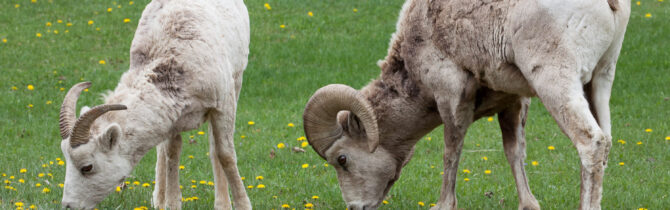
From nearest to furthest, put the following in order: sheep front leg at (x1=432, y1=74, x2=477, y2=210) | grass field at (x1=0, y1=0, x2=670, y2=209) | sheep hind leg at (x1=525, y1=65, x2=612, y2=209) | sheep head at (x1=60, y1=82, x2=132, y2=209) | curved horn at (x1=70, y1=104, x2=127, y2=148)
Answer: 1. sheep hind leg at (x1=525, y1=65, x2=612, y2=209)
2. curved horn at (x1=70, y1=104, x2=127, y2=148)
3. sheep head at (x1=60, y1=82, x2=132, y2=209)
4. sheep front leg at (x1=432, y1=74, x2=477, y2=210)
5. grass field at (x1=0, y1=0, x2=670, y2=209)

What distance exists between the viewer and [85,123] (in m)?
6.34

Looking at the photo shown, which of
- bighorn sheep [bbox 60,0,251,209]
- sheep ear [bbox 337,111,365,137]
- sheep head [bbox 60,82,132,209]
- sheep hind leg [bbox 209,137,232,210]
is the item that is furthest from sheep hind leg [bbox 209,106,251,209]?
sheep ear [bbox 337,111,365,137]

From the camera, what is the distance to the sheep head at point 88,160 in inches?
254

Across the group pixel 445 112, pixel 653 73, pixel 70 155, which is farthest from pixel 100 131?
pixel 653 73

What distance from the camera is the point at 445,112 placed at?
7.34m

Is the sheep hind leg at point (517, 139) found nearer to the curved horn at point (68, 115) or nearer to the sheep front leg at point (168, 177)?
the sheep front leg at point (168, 177)

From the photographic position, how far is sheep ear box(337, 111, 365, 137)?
307 inches

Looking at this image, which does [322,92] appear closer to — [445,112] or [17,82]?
[445,112]

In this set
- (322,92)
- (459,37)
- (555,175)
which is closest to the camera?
(459,37)

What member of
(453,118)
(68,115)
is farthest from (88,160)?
(453,118)

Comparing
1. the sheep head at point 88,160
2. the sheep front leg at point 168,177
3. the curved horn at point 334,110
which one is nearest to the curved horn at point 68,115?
the sheep head at point 88,160

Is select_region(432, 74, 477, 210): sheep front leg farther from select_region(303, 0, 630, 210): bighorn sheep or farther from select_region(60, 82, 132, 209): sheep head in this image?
select_region(60, 82, 132, 209): sheep head

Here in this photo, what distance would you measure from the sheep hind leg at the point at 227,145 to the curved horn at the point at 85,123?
1063 mm

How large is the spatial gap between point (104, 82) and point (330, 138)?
22.4 feet
